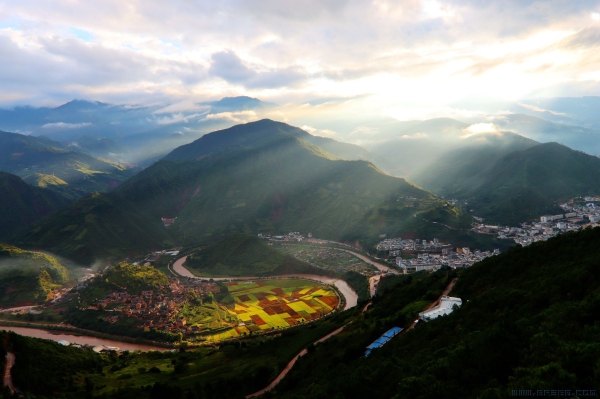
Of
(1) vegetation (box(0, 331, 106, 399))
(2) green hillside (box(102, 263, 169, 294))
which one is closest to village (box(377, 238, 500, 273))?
(2) green hillside (box(102, 263, 169, 294))

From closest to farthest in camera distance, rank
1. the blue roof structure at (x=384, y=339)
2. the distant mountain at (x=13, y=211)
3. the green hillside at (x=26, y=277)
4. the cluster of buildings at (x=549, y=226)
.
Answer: the blue roof structure at (x=384, y=339), the green hillside at (x=26, y=277), the cluster of buildings at (x=549, y=226), the distant mountain at (x=13, y=211)

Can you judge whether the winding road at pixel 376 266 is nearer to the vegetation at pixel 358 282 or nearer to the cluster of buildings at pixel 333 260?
the vegetation at pixel 358 282

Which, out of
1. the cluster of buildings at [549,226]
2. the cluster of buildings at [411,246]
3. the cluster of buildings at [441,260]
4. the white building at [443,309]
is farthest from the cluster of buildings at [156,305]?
the cluster of buildings at [549,226]

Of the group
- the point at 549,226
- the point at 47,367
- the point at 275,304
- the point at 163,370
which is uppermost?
the point at 549,226

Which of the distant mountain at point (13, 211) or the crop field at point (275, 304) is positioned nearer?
the crop field at point (275, 304)

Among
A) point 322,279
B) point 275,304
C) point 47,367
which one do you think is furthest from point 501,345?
point 322,279

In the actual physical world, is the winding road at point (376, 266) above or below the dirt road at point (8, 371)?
below

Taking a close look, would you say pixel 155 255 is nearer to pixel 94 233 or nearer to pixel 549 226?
pixel 94 233
